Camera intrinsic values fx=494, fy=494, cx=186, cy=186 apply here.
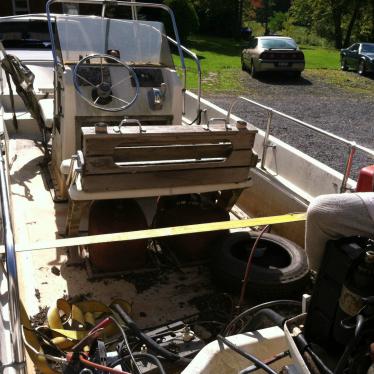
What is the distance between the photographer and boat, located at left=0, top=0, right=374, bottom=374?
8.96 feet

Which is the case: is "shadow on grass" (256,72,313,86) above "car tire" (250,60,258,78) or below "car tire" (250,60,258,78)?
below

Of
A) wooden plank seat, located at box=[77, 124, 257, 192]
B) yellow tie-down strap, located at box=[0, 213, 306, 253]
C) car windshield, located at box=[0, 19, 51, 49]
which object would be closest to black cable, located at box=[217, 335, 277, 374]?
yellow tie-down strap, located at box=[0, 213, 306, 253]

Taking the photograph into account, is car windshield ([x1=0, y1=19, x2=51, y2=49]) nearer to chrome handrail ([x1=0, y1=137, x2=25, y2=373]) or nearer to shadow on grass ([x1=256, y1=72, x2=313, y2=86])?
chrome handrail ([x1=0, y1=137, x2=25, y2=373])

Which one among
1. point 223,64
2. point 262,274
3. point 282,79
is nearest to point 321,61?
point 223,64

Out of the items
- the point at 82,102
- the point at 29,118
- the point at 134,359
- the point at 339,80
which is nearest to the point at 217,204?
the point at 82,102

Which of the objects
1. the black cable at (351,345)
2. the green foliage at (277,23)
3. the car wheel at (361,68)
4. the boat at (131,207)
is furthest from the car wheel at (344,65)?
the black cable at (351,345)

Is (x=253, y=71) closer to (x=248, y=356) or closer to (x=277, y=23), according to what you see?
(x=248, y=356)

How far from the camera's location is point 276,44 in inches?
646

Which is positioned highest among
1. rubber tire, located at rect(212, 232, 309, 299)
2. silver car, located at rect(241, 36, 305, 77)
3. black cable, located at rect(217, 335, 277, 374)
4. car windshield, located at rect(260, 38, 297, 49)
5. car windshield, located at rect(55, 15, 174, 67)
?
car windshield, located at rect(55, 15, 174, 67)

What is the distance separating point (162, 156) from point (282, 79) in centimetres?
1419

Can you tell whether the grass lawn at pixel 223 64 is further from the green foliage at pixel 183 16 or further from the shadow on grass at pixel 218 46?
the green foliage at pixel 183 16

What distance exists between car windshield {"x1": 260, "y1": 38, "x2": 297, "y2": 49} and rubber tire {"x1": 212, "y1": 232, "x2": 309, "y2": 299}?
44.2ft

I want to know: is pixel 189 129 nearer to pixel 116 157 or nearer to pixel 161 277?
pixel 116 157

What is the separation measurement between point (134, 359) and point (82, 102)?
2.70 metres
